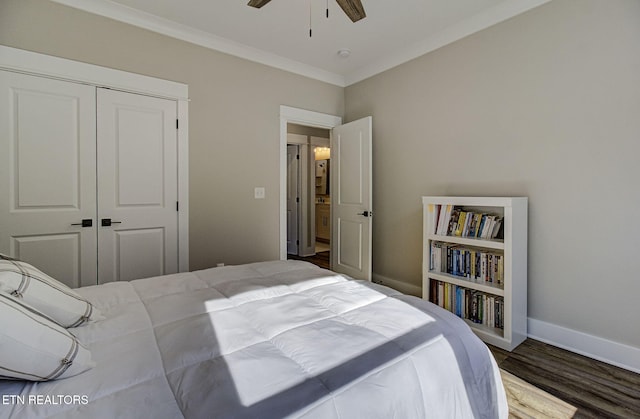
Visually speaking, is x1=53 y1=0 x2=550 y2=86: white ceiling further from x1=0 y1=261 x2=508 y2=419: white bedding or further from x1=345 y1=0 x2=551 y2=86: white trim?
x1=0 y1=261 x2=508 y2=419: white bedding

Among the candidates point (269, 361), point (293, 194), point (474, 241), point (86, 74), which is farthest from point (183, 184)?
point (293, 194)

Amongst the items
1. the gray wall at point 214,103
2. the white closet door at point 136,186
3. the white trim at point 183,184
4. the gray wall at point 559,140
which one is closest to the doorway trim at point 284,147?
the gray wall at point 214,103

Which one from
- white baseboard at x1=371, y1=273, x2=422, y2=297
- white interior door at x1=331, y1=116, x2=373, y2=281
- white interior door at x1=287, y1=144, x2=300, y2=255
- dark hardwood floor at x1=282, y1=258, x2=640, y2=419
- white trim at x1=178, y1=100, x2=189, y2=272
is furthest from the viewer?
white interior door at x1=287, y1=144, x2=300, y2=255

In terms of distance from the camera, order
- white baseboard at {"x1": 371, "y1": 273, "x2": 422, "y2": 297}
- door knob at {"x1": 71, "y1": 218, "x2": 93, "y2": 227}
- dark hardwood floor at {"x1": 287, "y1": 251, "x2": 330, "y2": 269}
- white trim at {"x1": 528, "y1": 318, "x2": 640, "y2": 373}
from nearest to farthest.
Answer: white trim at {"x1": 528, "y1": 318, "x2": 640, "y2": 373}
door knob at {"x1": 71, "y1": 218, "x2": 93, "y2": 227}
white baseboard at {"x1": 371, "y1": 273, "x2": 422, "y2": 297}
dark hardwood floor at {"x1": 287, "y1": 251, "x2": 330, "y2": 269}

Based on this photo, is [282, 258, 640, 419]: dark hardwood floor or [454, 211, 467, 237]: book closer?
[282, 258, 640, 419]: dark hardwood floor

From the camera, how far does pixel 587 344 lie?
2145mm

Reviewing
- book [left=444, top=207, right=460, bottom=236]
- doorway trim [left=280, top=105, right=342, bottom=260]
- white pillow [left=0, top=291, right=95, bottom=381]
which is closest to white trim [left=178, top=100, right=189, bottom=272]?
doorway trim [left=280, top=105, right=342, bottom=260]

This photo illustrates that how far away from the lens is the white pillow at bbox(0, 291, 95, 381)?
755 millimetres

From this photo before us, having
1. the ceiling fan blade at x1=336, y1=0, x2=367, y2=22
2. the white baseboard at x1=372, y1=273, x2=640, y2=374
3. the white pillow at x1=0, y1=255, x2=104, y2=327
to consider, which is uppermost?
the ceiling fan blade at x1=336, y1=0, x2=367, y2=22

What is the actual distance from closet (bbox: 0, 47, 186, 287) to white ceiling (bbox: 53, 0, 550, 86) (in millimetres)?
708

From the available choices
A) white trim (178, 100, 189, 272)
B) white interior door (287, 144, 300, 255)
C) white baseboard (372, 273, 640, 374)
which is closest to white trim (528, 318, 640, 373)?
white baseboard (372, 273, 640, 374)

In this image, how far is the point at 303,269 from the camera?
6.58 feet

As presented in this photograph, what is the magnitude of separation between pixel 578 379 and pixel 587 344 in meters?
0.41

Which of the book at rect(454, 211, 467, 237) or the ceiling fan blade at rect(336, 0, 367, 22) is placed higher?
the ceiling fan blade at rect(336, 0, 367, 22)
